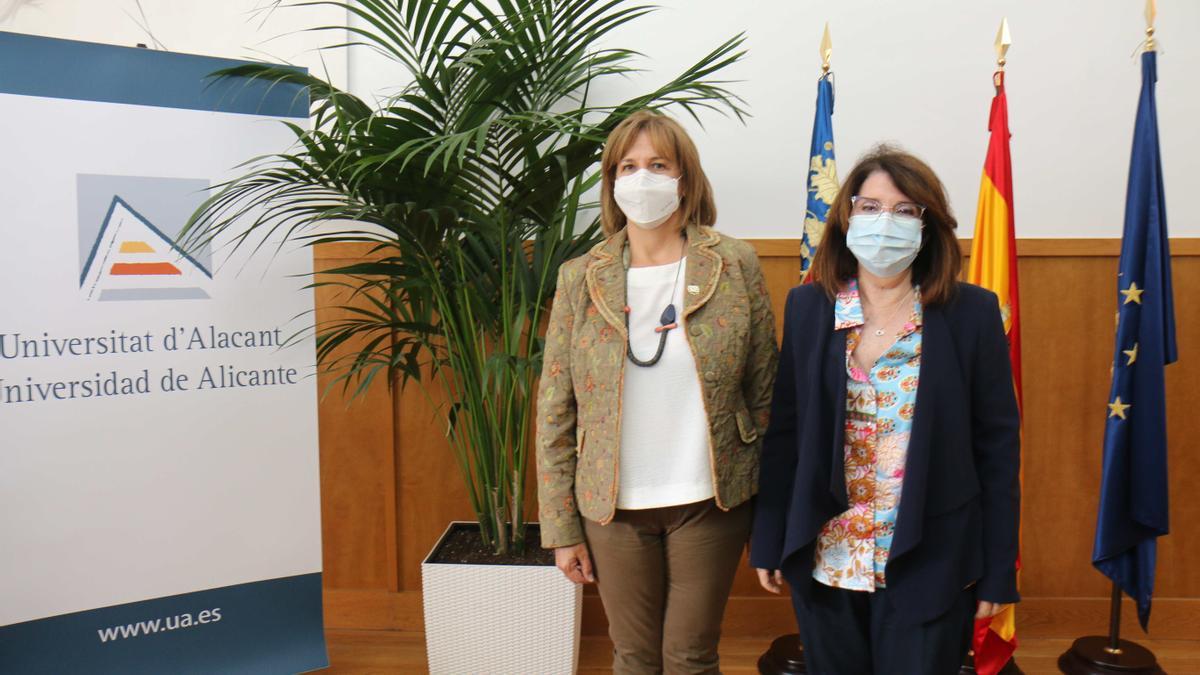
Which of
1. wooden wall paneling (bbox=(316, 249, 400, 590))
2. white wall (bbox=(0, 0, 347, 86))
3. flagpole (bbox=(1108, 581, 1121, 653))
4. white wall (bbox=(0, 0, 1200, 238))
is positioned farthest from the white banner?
flagpole (bbox=(1108, 581, 1121, 653))

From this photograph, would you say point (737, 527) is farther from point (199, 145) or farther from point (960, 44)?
→ point (960, 44)

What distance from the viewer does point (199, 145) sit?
7.11 ft

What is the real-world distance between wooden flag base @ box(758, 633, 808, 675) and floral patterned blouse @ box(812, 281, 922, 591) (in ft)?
4.04

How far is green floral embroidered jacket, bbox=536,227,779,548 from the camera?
1508mm

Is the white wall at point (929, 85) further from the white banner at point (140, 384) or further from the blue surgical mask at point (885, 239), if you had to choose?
the blue surgical mask at point (885, 239)

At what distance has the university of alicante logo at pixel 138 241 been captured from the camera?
206cm

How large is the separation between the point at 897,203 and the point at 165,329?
1.82 m

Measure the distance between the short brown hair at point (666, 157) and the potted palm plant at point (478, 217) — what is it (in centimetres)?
36

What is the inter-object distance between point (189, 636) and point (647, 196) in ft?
5.79

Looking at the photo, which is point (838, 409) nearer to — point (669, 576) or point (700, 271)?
point (700, 271)

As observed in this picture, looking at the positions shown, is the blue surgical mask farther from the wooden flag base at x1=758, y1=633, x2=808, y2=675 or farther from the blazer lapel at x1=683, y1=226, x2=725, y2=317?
the wooden flag base at x1=758, y1=633, x2=808, y2=675

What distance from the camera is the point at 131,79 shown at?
82.1 inches

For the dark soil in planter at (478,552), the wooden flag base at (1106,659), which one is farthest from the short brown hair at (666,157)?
the wooden flag base at (1106,659)

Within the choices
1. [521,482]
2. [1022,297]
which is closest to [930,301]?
[521,482]
